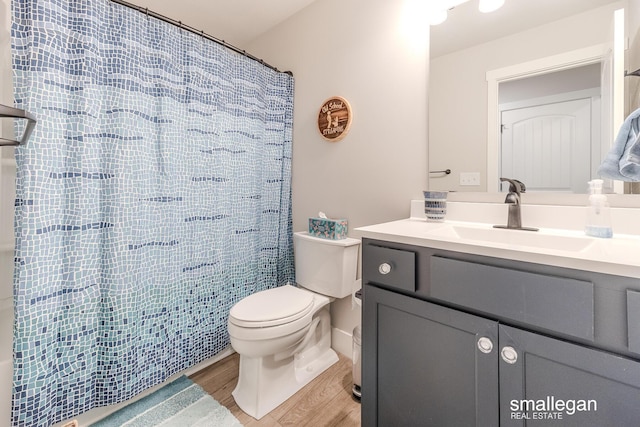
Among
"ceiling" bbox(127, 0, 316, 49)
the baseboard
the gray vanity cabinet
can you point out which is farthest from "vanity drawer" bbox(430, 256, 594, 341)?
"ceiling" bbox(127, 0, 316, 49)

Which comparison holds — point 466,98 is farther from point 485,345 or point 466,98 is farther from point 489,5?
point 485,345

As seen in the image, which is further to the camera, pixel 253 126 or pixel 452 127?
pixel 253 126

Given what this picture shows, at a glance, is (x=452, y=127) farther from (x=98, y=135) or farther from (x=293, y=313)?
(x=98, y=135)

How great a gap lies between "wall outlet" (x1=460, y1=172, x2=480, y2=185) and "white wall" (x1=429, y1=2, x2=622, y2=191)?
19 millimetres

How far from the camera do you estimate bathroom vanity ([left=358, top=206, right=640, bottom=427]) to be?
62 cm

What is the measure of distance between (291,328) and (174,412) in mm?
683

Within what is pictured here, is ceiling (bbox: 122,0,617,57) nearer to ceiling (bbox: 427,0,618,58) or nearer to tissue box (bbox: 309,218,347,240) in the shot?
ceiling (bbox: 427,0,618,58)

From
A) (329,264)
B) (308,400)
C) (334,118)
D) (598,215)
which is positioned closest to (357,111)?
(334,118)

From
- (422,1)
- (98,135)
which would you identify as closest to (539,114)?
(422,1)

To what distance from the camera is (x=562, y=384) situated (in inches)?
26.4

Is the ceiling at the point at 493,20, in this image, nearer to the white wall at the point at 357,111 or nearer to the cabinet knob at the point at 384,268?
the white wall at the point at 357,111

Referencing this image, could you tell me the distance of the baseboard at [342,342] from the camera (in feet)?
5.88

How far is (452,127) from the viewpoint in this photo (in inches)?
54.8

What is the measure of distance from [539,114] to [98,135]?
6.12 ft
